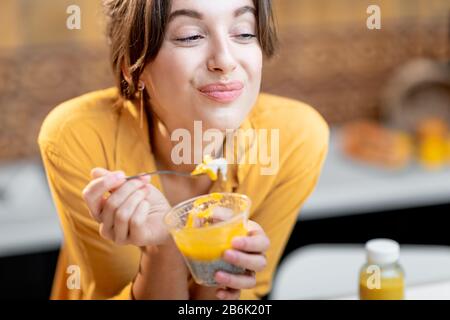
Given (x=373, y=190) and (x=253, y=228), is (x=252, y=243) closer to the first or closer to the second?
(x=253, y=228)

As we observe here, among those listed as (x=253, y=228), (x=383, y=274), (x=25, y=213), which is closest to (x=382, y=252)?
(x=383, y=274)

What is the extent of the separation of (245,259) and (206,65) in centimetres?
16

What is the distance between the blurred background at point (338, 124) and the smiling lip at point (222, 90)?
465 millimetres

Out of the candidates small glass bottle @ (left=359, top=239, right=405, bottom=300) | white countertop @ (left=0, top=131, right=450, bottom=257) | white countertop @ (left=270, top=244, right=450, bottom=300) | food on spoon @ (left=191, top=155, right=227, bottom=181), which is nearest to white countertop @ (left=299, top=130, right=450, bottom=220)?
white countertop @ (left=0, top=131, right=450, bottom=257)

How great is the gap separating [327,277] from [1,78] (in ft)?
3.12

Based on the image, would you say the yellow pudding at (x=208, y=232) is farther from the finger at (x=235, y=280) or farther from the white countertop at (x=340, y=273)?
the white countertop at (x=340, y=273)

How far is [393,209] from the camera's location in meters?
1.48

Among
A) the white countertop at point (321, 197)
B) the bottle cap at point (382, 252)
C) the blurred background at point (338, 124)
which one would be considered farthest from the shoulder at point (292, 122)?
the white countertop at point (321, 197)

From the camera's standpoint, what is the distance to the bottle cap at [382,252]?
0.66 meters

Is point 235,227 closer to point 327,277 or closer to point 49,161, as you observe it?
point 49,161

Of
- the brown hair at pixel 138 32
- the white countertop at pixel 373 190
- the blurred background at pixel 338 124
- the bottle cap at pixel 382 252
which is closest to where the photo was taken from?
the brown hair at pixel 138 32

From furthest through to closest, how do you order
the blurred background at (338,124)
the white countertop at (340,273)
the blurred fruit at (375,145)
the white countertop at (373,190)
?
the blurred fruit at (375,145), the white countertop at (373,190), the blurred background at (338,124), the white countertop at (340,273)
